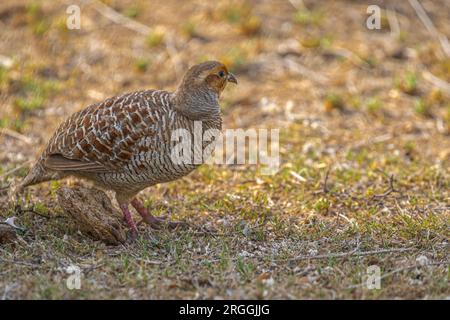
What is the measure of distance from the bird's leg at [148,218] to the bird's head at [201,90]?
3.05ft

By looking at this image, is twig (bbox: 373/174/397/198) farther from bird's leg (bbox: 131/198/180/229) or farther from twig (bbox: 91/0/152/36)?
twig (bbox: 91/0/152/36)

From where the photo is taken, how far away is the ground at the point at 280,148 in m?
4.73

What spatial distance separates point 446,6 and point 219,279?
25.0 ft

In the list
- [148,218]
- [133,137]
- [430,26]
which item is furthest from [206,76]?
[430,26]

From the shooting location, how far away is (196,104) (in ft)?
17.6

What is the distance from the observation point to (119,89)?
857 centimetres

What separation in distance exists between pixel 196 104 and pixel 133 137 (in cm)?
58

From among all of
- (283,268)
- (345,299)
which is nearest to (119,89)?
(283,268)

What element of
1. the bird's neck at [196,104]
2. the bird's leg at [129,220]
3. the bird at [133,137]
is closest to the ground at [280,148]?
the bird's leg at [129,220]

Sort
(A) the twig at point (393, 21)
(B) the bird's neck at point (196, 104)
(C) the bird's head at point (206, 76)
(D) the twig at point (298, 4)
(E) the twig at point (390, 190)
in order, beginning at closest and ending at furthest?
(B) the bird's neck at point (196, 104) → (C) the bird's head at point (206, 76) → (E) the twig at point (390, 190) → (A) the twig at point (393, 21) → (D) the twig at point (298, 4)

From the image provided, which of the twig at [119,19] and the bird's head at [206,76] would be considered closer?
the bird's head at [206,76]

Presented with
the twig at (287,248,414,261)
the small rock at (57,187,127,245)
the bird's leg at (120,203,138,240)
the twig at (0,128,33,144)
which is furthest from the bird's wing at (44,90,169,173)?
the twig at (0,128,33,144)

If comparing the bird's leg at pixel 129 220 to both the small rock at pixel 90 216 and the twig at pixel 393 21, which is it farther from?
the twig at pixel 393 21

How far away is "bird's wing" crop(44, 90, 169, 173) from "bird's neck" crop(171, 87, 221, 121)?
11cm
